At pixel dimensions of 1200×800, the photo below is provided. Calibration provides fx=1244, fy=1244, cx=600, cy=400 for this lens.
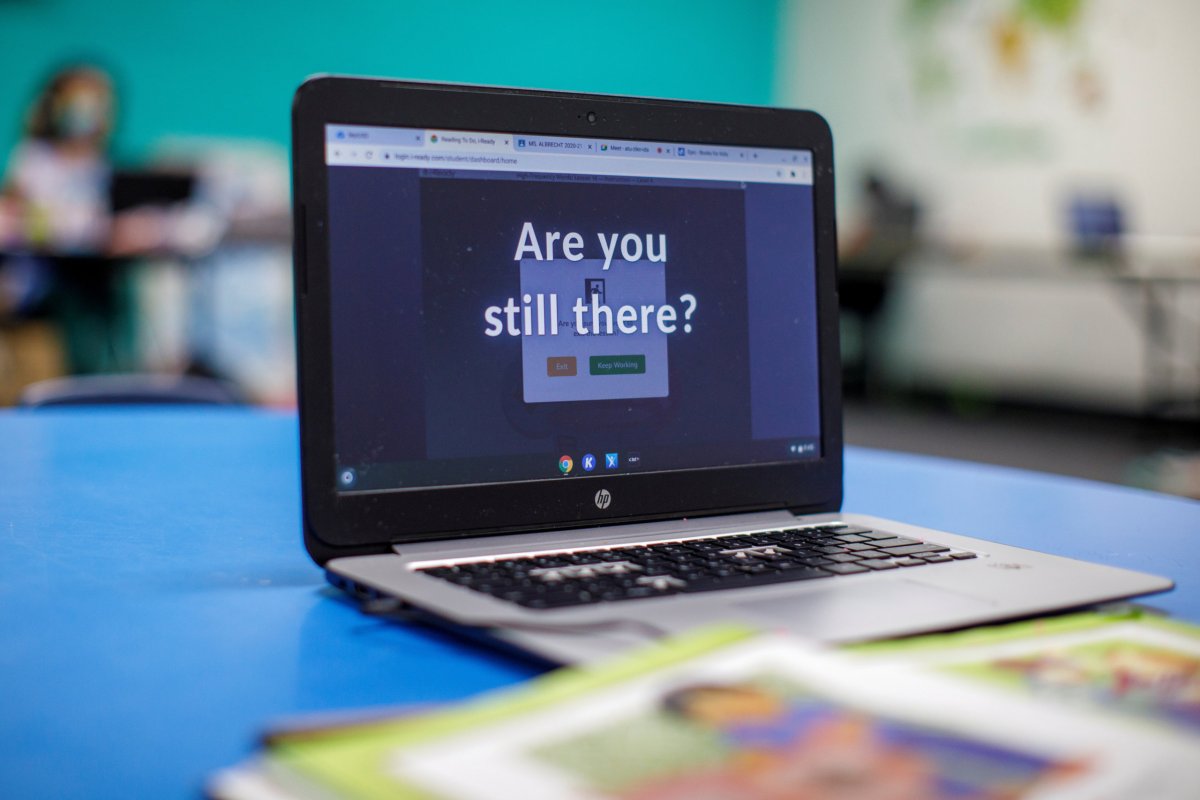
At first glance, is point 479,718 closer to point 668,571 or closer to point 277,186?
point 668,571

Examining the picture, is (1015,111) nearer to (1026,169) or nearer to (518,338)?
(1026,169)

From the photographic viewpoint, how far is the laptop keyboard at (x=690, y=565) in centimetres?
64

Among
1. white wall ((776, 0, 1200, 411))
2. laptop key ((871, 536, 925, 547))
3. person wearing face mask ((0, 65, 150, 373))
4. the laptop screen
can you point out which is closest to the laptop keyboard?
laptop key ((871, 536, 925, 547))

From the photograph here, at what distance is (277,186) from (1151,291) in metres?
3.88

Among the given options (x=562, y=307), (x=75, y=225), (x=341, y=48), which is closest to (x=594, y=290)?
(x=562, y=307)

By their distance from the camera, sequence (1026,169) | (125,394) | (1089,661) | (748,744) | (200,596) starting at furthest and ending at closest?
1. (1026,169)
2. (125,394)
3. (200,596)
4. (1089,661)
5. (748,744)

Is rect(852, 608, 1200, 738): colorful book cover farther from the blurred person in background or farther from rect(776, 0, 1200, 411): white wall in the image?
the blurred person in background

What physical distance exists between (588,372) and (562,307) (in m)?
0.05

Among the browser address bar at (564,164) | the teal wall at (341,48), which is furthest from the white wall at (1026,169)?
the browser address bar at (564,164)

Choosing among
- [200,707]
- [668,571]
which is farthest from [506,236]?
[200,707]

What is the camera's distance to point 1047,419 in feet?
18.7

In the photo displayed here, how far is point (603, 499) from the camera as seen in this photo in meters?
0.85

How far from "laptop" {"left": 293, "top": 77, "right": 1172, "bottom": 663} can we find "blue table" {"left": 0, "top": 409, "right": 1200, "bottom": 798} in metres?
0.05

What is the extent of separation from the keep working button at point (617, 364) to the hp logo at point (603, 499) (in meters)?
0.08
